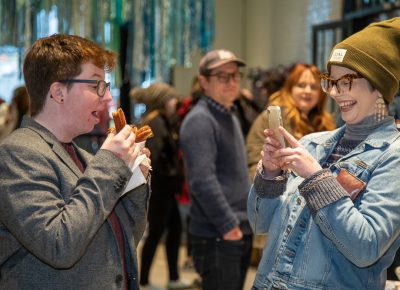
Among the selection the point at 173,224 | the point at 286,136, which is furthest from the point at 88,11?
the point at 286,136

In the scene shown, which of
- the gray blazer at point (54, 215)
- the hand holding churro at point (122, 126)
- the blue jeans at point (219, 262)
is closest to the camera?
the gray blazer at point (54, 215)

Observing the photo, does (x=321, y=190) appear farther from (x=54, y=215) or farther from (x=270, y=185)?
(x=54, y=215)

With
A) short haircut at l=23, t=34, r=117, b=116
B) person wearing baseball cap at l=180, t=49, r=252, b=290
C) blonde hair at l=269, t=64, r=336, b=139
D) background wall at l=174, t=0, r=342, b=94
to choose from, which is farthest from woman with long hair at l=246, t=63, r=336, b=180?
background wall at l=174, t=0, r=342, b=94

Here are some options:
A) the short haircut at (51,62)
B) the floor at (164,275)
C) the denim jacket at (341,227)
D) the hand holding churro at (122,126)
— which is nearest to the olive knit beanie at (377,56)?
the denim jacket at (341,227)

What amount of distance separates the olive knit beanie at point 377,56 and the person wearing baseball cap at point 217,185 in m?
1.49

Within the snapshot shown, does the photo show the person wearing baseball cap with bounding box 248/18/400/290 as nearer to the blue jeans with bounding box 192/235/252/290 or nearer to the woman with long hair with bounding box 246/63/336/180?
the blue jeans with bounding box 192/235/252/290

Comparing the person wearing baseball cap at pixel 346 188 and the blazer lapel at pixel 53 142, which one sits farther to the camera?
the blazer lapel at pixel 53 142

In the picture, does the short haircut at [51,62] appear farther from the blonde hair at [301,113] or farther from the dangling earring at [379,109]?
the blonde hair at [301,113]

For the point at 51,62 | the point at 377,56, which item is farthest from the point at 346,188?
the point at 51,62

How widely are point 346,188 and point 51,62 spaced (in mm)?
915

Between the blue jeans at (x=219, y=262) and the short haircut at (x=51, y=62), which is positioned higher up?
the short haircut at (x=51, y=62)

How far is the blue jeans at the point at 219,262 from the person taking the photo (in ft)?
11.0

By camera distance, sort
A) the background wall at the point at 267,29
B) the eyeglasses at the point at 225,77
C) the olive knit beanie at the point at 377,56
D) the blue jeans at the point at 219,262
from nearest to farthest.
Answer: the olive knit beanie at the point at 377,56 < the blue jeans at the point at 219,262 < the eyeglasses at the point at 225,77 < the background wall at the point at 267,29

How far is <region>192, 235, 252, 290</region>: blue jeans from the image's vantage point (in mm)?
3348
